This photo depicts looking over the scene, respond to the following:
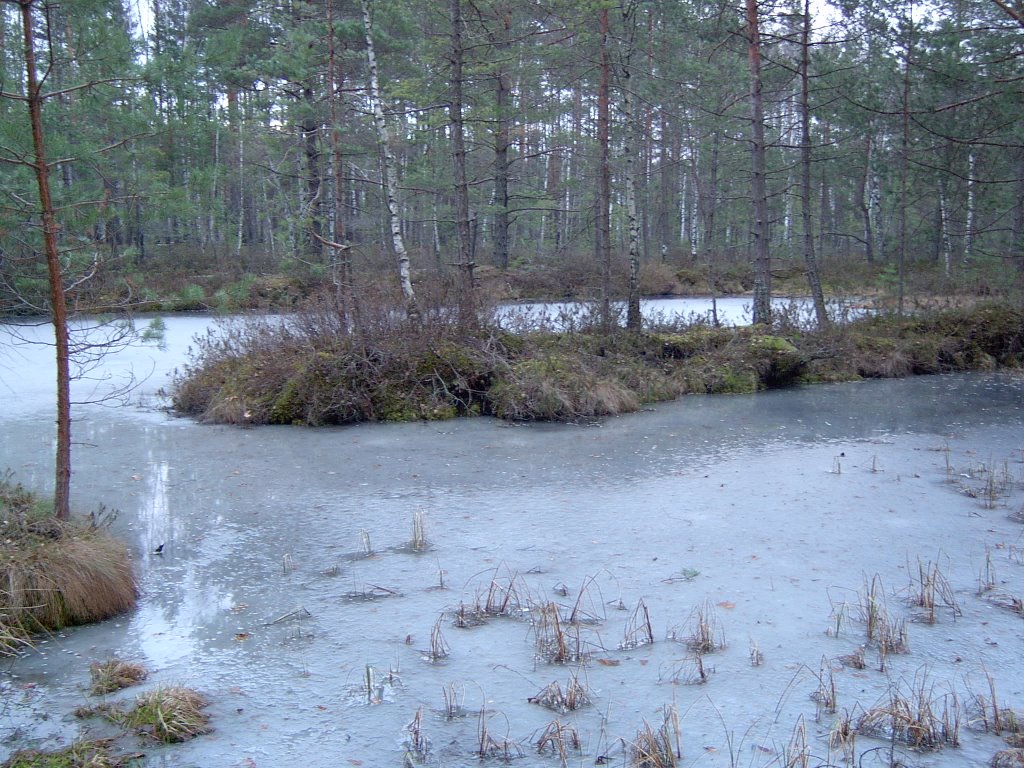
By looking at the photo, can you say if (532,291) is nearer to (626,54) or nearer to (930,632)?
(626,54)

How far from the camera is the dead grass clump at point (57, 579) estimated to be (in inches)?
217

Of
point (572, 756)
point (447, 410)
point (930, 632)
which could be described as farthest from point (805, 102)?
point (572, 756)

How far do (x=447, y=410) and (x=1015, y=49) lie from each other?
40.9 ft

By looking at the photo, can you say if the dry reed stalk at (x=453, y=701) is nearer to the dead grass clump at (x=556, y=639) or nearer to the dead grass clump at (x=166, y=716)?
the dead grass clump at (x=556, y=639)

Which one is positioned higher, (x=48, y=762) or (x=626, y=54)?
(x=626, y=54)

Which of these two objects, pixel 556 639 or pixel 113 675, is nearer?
pixel 113 675

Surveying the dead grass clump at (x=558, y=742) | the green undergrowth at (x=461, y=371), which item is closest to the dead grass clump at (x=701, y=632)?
the dead grass clump at (x=558, y=742)

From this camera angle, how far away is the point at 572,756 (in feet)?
13.9

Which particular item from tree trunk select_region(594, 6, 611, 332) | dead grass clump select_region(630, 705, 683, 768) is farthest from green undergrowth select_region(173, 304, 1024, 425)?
dead grass clump select_region(630, 705, 683, 768)

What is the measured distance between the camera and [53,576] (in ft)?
18.8

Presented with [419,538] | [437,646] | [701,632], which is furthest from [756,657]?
[419,538]

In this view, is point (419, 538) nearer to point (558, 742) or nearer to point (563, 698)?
point (563, 698)

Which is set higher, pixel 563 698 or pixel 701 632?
pixel 701 632

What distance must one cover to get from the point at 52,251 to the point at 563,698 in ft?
14.4
